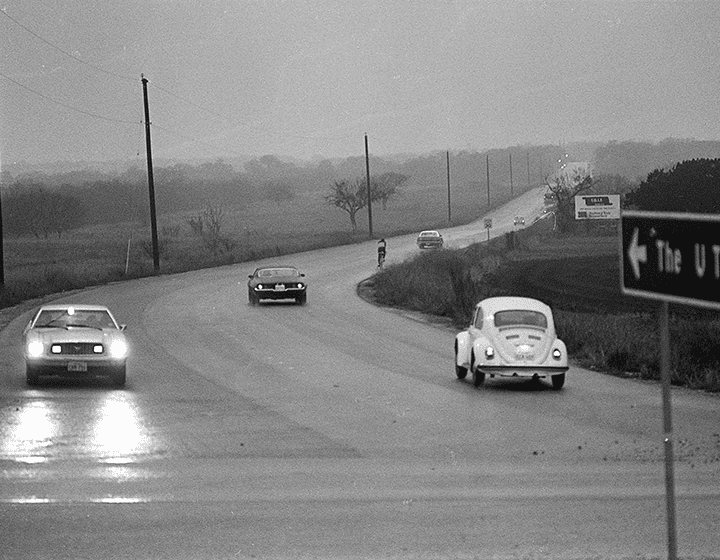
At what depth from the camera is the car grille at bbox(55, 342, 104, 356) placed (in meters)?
24.2

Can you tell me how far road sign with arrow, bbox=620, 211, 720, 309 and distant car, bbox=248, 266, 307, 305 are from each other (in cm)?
4159

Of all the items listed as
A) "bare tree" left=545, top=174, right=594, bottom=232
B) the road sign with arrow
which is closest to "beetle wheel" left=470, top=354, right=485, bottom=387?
the road sign with arrow

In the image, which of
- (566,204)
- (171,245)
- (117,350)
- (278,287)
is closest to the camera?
(117,350)

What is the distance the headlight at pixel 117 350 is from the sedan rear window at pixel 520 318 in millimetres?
7060

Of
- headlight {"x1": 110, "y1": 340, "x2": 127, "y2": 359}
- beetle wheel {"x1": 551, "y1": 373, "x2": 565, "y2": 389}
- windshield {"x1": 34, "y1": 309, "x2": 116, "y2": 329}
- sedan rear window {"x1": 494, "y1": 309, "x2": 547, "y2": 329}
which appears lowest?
beetle wheel {"x1": 551, "y1": 373, "x2": 565, "y2": 389}

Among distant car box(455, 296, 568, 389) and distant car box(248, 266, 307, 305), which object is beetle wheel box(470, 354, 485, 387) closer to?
distant car box(455, 296, 568, 389)

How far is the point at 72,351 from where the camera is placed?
24.2 m

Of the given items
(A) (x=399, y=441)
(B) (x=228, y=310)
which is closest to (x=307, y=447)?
(A) (x=399, y=441)

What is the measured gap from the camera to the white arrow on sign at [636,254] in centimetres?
589

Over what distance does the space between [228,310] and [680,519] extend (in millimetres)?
34481

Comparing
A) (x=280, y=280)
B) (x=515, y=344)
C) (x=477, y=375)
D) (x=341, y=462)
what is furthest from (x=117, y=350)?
(x=280, y=280)

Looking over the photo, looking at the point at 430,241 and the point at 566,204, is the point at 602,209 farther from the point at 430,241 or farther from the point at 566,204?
the point at 566,204

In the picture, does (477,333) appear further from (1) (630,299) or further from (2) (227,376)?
(1) (630,299)

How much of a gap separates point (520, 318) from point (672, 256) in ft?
62.5
